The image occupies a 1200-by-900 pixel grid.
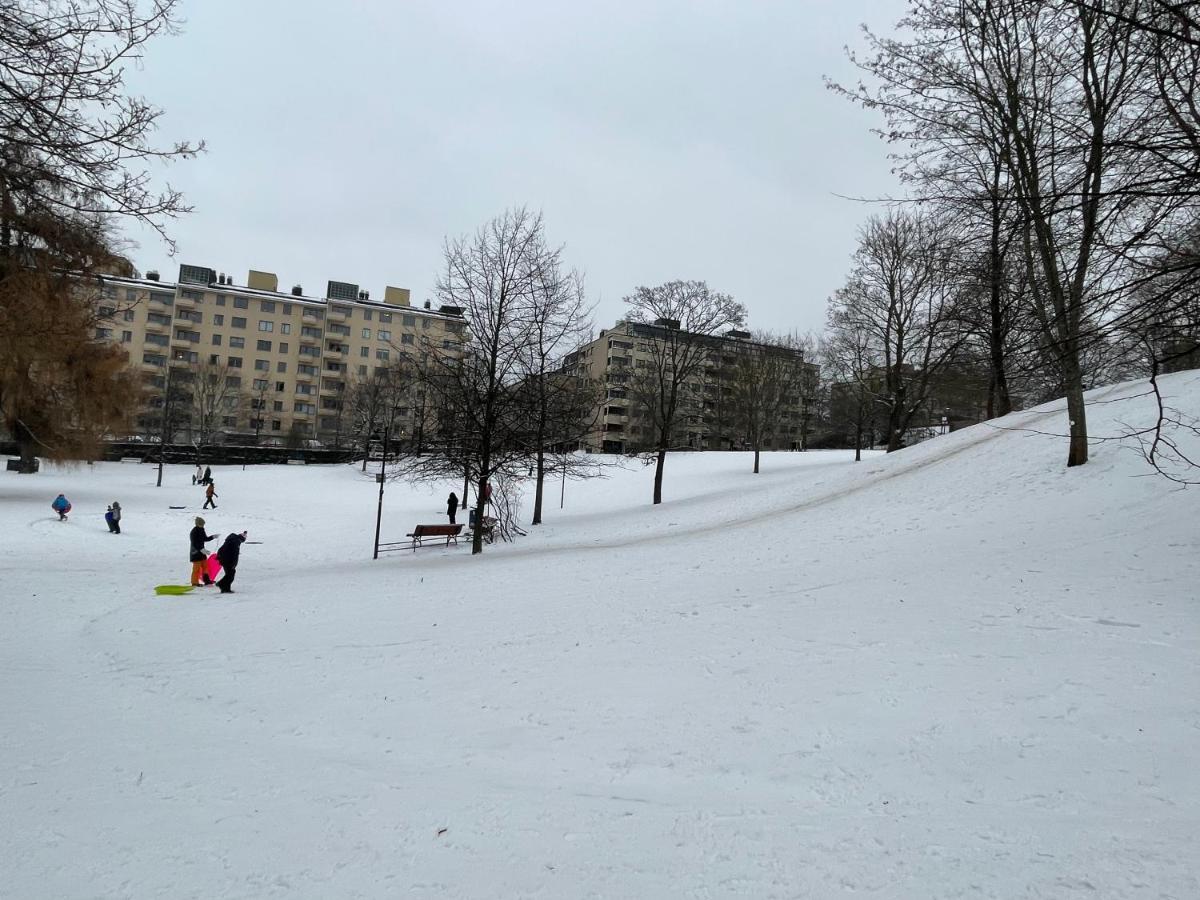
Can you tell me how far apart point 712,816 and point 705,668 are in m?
2.35

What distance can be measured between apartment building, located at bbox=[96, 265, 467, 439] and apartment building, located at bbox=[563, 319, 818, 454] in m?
23.8

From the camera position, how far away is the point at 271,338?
76.1 m

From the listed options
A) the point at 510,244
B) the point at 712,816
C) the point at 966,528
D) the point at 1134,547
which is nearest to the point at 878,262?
the point at 510,244

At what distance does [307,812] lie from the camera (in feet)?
12.8

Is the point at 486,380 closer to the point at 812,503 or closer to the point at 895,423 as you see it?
the point at 812,503

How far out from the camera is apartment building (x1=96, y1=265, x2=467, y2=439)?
7050 centimetres

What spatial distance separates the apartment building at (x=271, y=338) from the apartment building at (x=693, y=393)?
2384 cm

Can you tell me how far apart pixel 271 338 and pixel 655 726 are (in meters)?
83.3

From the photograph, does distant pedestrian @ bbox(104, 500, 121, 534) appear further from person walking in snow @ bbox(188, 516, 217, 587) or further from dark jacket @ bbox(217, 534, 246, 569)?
dark jacket @ bbox(217, 534, 246, 569)

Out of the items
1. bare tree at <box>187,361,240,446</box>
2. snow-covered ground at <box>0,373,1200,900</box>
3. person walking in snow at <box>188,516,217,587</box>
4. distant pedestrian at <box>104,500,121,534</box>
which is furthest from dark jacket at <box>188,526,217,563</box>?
bare tree at <box>187,361,240,446</box>

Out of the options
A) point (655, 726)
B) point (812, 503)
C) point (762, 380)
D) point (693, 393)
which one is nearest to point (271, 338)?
point (693, 393)

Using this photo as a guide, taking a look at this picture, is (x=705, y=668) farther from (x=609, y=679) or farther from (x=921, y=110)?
(x=921, y=110)

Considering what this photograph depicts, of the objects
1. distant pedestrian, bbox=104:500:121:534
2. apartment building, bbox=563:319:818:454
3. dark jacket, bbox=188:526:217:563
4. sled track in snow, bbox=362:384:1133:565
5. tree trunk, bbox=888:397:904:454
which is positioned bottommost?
distant pedestrian, bbox=104:500:121:534

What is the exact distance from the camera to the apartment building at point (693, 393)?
93.2 feet
